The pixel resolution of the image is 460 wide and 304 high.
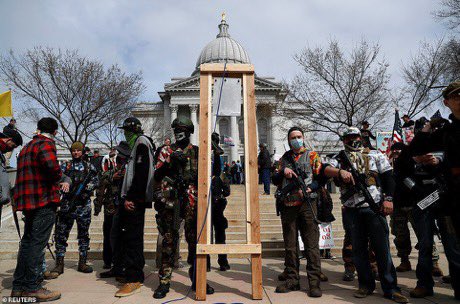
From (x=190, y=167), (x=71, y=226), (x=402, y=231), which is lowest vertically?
(x=402, y=231)

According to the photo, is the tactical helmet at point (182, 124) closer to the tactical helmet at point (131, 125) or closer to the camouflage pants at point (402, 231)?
the tactical helmet at point (131, 125)

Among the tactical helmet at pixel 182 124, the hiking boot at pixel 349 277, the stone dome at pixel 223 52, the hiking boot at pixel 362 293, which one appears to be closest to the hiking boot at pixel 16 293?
the tactical helmet at pixel 182 124

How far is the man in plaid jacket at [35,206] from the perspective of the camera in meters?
3.77

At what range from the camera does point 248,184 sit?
3.93 m

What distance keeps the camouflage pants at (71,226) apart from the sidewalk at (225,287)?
1.45 ft

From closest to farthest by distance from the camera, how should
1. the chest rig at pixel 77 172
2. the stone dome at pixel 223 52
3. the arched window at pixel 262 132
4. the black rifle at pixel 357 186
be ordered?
the black rifle at pixel 357 186 < the chest rig at pixel 77 172 < the arched window at pixel 262 132 < the stone dome at pixel 223 52

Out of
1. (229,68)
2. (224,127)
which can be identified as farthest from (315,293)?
(224,127)

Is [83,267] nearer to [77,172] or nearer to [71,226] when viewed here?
[71,226]

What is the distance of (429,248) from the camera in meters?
3.99

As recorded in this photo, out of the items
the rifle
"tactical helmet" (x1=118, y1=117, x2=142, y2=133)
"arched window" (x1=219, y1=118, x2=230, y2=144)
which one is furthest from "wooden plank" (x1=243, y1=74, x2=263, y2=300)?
Answer: "arched window" (x1=219, y1=118, x2=230, y2=144)

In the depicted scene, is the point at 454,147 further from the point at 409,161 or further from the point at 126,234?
the point at 126,234

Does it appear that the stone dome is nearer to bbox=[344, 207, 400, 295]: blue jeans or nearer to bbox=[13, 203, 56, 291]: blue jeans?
bbox=[13, 203, 56, 291]: blue jeans

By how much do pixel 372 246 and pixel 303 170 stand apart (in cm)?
129

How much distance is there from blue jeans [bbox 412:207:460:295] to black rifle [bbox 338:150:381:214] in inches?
27.8
